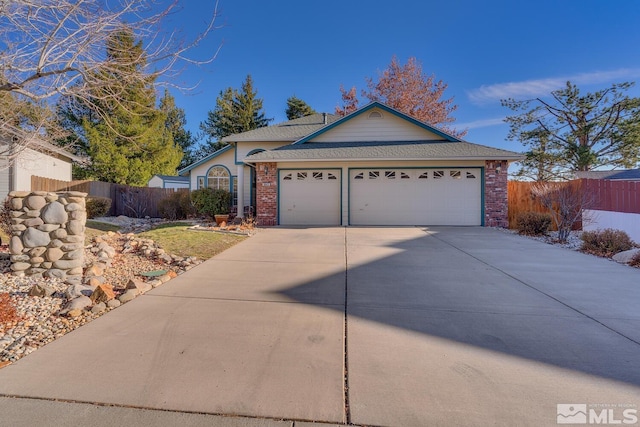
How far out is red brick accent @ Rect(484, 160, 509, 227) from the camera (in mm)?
12234

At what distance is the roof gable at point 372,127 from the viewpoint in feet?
44.8

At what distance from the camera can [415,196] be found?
12555 millimetres

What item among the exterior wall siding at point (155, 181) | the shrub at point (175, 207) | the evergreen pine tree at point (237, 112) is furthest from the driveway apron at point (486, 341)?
the evergreen pine tree at point (237, 112)

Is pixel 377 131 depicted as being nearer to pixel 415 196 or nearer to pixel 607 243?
pixel 415 196

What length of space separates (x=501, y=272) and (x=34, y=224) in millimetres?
7752

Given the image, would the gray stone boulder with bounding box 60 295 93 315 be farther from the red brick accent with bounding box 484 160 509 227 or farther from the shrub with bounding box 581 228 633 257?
the red brick accent with bounding box 484 160 509 227

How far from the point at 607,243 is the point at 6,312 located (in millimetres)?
11011

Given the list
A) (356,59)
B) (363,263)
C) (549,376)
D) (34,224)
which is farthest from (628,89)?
(34,224)

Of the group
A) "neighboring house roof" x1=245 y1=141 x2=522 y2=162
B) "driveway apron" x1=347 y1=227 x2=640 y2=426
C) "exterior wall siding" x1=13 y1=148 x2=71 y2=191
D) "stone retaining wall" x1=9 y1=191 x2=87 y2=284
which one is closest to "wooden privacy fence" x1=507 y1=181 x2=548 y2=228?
"neighboring house roof" x1=245 y1=141 x2=522 y2=162

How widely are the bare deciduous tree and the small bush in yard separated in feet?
8.24

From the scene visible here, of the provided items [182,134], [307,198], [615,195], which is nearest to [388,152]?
[307,198]

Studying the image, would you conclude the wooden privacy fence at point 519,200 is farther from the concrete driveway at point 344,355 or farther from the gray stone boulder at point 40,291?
the gray stone boulder at point 40,291

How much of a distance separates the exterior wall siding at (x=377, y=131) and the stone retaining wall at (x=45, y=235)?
10.3 metres

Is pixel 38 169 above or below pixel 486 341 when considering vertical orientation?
above
